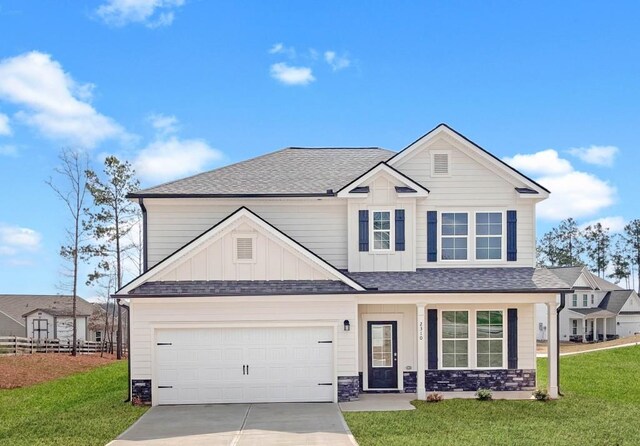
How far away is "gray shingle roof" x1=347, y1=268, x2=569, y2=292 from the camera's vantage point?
16156 millimetres

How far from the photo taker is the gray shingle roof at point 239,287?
15.3 meters

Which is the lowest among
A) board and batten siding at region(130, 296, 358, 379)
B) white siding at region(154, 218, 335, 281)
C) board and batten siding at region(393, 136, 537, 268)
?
board and batten siding at region(130, 296, 358, 379)

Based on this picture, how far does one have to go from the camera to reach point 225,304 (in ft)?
50.9

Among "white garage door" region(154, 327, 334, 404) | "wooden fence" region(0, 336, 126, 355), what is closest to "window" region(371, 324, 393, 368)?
"white garage door" region(154, 327, 334, 404)

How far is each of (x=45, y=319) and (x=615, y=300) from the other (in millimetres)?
46741

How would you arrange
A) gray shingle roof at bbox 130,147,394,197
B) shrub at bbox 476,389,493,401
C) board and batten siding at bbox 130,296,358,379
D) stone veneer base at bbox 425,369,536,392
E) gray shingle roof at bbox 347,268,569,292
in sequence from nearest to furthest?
1. board and batten siding at bbox 130,296,358,379
2. shrub at bbox 476,389,493,401
3. gray shingle roof at bbox 347,268,569,292
4. stone veneer base at bbox 425,369,536,392
5. gray shingle roof at bbox 130,147,394,197

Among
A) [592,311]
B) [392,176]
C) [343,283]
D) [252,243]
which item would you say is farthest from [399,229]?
[592,311]

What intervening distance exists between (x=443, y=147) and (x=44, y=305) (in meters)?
42.6

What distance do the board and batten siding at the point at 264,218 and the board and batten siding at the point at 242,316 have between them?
2.27 meters

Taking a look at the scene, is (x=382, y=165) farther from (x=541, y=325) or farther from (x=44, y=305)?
(x=44, y=305)

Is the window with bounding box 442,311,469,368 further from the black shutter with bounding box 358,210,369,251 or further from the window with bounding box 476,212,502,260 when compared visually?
the black shutter with bounding box 358,210,369,251

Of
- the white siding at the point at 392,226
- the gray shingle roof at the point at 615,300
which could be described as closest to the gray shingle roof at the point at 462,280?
the white siding at the point at 392,226

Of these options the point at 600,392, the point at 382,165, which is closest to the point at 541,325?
the point at 600,392

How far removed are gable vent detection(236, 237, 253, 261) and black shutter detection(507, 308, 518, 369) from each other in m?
7.52
